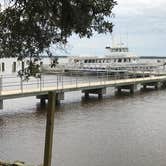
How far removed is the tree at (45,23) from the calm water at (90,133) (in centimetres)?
767

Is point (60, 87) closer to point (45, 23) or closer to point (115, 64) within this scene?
point (45, 23)

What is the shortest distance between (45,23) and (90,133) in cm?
1320

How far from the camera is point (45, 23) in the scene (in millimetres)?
8070

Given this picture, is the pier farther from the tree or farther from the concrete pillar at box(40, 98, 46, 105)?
the tree

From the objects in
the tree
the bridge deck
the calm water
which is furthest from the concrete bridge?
the tree

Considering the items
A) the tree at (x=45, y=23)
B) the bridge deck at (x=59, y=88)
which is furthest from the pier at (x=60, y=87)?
the tree at (x=45, y=23)

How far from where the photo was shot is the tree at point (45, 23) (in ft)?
25.1

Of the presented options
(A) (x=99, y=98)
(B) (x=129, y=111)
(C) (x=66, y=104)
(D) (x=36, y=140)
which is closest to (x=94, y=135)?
(D) (x=36, y=140)

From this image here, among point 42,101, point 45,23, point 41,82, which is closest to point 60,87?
point 42,101

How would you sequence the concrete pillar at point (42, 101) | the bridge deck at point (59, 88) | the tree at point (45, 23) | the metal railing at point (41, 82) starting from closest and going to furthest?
the tree at point (45, 23) < the bridge deck at point (59, 88) < the metal railing at point (41, 82) < the concrete pillar at point (42, 101)

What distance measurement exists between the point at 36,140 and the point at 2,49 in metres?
10.8

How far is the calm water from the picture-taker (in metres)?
16.2

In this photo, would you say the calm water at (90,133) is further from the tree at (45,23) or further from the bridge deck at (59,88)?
the tree at (45,23)

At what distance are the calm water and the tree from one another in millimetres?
7669
